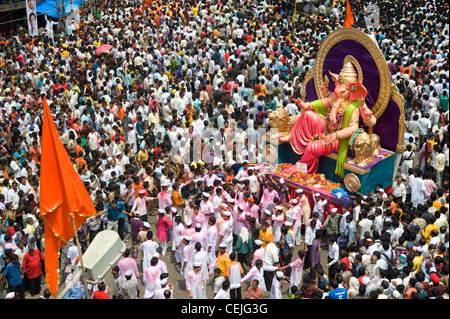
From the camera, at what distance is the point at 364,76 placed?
14930 millimetres

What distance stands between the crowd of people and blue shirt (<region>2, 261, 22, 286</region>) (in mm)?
35

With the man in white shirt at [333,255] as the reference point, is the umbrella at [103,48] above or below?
above

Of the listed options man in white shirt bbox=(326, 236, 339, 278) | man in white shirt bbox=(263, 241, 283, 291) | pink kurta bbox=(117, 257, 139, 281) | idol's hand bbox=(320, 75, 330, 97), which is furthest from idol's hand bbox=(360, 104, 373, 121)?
pink kurta bbox=(117, 257, 139, 281)

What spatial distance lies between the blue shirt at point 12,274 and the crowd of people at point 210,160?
3cm

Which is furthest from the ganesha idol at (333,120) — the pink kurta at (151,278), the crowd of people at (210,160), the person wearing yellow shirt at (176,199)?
the pink kurta at (151,278)

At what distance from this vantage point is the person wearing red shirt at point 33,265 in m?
11.9

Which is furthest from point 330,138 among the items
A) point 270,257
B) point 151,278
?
point 151,278

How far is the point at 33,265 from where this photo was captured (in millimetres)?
11938

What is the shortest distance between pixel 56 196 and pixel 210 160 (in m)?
6.76

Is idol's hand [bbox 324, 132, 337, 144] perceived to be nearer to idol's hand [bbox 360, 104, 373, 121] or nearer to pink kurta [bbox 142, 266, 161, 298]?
idol's hand [bbox 360, 104, 373, 121]

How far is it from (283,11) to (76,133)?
13.9 m

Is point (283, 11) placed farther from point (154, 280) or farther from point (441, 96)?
point (154, 280)

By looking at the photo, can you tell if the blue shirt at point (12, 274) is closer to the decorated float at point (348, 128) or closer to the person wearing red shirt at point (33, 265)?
the person wearing red shirt at point (33, 265)

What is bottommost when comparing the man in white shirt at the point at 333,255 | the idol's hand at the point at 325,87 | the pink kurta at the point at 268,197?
the man in white shirt at the point at 333,255
